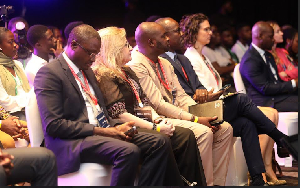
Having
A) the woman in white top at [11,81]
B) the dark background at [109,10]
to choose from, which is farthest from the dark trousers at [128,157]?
the dark background at [109,10]

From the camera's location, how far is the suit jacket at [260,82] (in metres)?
5.84

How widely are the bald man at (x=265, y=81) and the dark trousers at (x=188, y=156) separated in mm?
2113

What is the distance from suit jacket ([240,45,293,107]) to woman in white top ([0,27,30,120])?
8.45 ft

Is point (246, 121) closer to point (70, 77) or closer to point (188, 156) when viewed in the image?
point (188, 156)

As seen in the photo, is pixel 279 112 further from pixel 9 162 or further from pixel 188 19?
pixel 9 162

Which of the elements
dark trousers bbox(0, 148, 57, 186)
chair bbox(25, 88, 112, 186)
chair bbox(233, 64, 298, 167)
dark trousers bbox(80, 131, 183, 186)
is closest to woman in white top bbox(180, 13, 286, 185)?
chair bbox(233, 64, 298, 167)

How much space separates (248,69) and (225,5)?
3.18 metres

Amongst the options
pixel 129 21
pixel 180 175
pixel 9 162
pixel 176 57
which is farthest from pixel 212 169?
pixel 129 21

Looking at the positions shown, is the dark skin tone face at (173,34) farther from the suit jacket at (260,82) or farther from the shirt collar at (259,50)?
the shirt collar at (259,50)

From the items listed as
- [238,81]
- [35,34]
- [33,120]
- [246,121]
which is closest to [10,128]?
[33,120]

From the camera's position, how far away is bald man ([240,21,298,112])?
19.2 ft

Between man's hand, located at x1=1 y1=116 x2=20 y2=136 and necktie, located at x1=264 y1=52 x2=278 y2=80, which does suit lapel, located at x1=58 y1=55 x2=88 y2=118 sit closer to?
man's hand, located at x1=1 y1=116 x2=20 y2=136

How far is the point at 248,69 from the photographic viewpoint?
5820 millimetres

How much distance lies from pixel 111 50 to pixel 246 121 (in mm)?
1473
